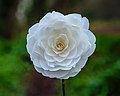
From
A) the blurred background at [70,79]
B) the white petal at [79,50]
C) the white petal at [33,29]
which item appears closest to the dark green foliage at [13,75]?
the blurred background at [70,79]

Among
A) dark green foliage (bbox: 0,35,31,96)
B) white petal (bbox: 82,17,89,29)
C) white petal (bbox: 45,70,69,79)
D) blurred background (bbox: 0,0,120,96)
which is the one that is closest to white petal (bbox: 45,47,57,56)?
white petal (bbox: 45,70,69,79)

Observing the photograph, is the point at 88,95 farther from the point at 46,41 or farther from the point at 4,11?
the point at 4,11

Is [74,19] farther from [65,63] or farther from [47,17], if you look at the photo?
[65,63]

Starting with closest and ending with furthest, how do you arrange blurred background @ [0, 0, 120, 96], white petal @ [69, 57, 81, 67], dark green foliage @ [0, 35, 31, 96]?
white petal @ [69, 57, 81, 67] < blurred background @ [0, 0, 120, 96] < dark green foliage @ [0, 35, 31, 96]

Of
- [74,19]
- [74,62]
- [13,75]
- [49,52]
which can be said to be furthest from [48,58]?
[13,75]

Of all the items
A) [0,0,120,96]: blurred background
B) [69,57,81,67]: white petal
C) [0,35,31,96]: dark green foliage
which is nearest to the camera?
[69,57,81,67]: white petal

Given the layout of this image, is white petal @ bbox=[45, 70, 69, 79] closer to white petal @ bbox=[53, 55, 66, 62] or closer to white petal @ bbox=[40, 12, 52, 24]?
white petal @ bbox=[53, 55, 66, 62]

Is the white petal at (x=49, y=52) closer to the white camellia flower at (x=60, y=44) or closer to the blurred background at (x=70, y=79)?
the white camellia flower at (x=60, y=44)

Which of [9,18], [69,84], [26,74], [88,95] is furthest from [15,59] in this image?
[9,18]
